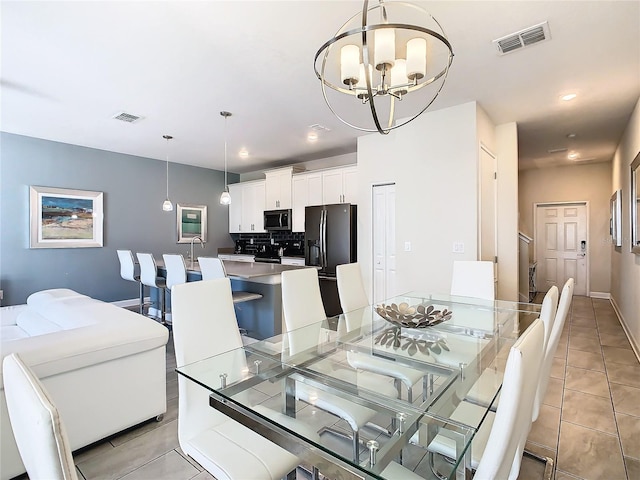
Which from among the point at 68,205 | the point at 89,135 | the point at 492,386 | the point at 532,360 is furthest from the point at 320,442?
the point at 68,205

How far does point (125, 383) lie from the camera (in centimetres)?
209

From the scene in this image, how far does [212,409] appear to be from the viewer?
1602 millimetres

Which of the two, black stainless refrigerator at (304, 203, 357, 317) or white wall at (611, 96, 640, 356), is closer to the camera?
white wall at (611, 96, 640, 356)

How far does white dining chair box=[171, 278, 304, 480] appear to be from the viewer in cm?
125

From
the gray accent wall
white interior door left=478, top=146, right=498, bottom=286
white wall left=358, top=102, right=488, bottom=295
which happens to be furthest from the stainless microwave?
white interior door left=478, top=146, right=498, bottom=286

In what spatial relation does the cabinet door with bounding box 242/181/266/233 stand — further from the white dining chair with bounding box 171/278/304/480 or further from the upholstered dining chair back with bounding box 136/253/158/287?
the white dining chair with bounding box 171/278/304/480

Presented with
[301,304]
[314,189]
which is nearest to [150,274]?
[301,304]

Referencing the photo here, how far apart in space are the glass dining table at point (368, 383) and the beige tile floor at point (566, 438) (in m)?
0.23

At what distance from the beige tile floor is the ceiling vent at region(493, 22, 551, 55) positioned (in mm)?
2714

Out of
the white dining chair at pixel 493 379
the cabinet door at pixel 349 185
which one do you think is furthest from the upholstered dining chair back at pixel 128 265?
the white dining chair at pixel 493 379

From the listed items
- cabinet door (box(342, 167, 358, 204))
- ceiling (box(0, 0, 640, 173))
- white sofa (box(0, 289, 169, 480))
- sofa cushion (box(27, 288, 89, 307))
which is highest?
ceiling (box(0, 0, 640, 173))

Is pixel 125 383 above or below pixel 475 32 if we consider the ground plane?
below

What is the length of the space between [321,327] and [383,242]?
2567 mm

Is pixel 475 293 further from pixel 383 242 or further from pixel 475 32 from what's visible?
pixel 475 32
